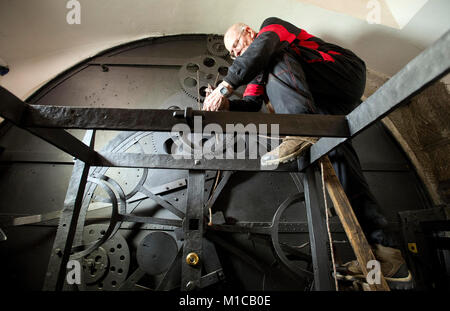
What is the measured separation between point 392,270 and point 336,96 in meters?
0.75

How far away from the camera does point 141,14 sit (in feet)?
7.00

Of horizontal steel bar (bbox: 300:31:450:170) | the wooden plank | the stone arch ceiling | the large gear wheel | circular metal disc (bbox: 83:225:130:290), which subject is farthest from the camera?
the large gear wheel

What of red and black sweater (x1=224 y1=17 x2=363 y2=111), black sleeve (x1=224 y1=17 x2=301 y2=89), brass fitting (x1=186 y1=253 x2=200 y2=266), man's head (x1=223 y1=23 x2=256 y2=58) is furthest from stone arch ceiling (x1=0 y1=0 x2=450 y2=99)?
brass fitting (x1=186 y1=253 x2=200 y2=266)

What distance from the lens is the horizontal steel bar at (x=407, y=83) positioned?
50cm

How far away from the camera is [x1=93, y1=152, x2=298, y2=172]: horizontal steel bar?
1223 millimetres

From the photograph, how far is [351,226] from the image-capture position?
87 centimetres

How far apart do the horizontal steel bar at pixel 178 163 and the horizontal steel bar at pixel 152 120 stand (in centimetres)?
45

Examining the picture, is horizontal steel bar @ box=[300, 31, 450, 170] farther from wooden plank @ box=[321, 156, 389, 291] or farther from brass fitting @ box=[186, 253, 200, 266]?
brass fitting @ box=[186, 253, 200, 266]

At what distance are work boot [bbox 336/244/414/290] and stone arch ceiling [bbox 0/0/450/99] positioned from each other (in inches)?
66.0

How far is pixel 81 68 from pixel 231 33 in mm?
1657


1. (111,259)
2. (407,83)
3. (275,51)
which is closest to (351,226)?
(407,83)

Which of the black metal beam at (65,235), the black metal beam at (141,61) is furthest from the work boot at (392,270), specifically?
the black metal beam at (141,61)

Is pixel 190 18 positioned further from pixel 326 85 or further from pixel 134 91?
pixel 326 85
